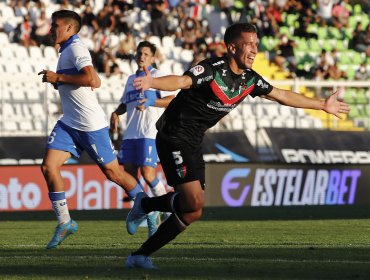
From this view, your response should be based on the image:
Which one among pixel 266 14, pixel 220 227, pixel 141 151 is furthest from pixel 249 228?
pixel 266 14

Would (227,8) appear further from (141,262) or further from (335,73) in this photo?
(141,262)

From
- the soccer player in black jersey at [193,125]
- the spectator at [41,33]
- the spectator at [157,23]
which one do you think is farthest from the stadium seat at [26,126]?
the soccer player in black jersey at [193,125]

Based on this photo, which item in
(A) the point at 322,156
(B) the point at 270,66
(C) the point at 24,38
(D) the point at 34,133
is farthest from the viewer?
(B) the point at 270,66

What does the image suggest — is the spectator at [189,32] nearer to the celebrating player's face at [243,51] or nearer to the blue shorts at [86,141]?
the blue shorts at [86,141]

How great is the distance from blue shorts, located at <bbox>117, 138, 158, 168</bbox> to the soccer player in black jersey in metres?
5.62

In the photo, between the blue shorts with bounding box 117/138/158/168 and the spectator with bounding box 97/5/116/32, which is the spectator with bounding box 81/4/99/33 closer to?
the spectator with bounding box 97/5/116/32

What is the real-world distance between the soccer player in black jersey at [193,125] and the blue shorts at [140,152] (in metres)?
5.62

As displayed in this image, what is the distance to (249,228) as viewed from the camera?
15.1m

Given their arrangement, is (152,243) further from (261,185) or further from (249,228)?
(261,185)

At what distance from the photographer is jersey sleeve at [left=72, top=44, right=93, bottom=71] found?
38.1 feet

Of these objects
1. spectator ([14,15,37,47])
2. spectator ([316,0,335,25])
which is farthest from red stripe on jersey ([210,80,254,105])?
spectator ([316,0,335,25])

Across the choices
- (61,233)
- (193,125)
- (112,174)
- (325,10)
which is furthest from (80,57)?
(325,10)

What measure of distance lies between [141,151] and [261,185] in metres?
6.68

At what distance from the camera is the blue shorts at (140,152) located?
604 inches
